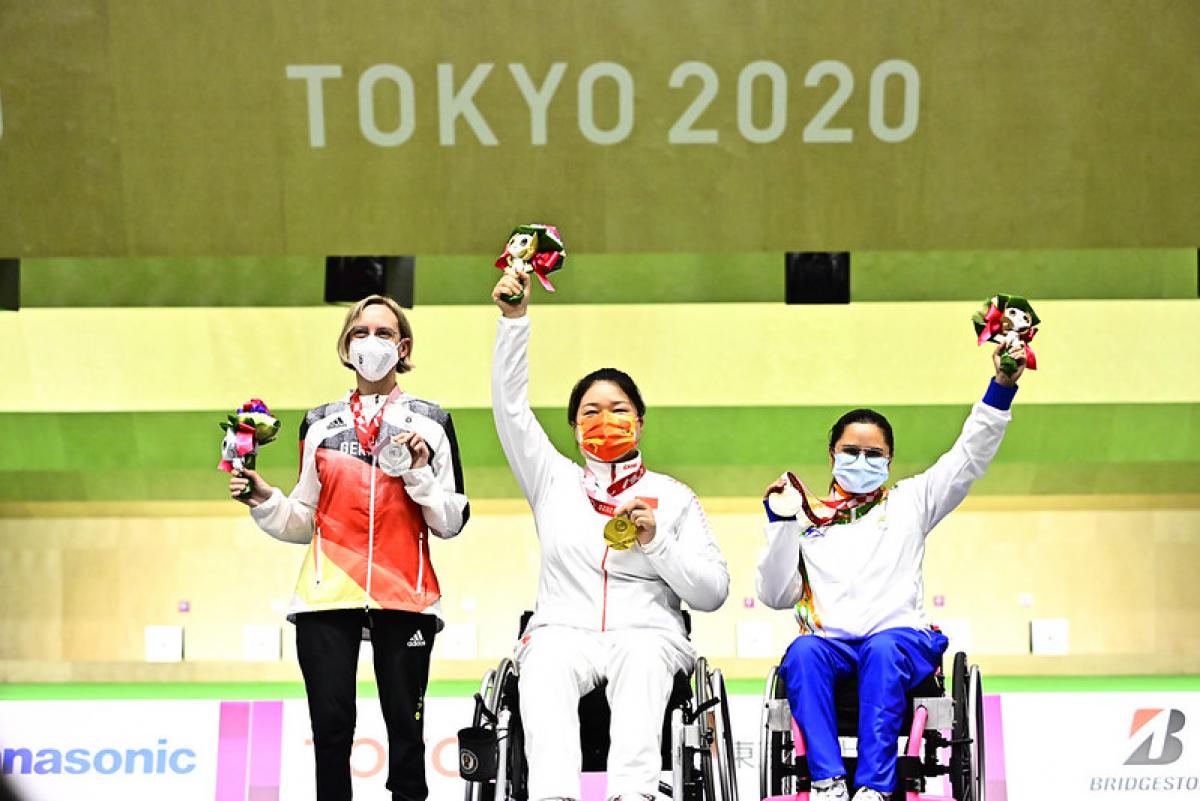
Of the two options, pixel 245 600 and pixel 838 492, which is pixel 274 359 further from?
pixel 838 492

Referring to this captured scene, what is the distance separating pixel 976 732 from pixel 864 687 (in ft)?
1.20

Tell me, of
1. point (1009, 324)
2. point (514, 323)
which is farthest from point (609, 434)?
point (1009, 324)

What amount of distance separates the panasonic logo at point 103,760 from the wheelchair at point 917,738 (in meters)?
2.76

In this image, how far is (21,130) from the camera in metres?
6.82

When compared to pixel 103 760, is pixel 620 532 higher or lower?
higher

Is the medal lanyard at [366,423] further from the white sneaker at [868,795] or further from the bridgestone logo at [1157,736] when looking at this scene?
the bridgestone logo at [1157,736]

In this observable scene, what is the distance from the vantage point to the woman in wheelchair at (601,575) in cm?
399

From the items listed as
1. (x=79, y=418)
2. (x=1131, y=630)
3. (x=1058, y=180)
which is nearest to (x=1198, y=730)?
(x=1131, y=630)

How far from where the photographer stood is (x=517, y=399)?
4.55 meters

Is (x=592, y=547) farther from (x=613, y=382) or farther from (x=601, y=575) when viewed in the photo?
(x=613, y=382)

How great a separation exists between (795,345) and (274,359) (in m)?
2.36

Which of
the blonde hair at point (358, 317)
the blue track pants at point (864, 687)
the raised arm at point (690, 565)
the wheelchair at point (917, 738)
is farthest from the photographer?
the blonde hair at point (358, 317)

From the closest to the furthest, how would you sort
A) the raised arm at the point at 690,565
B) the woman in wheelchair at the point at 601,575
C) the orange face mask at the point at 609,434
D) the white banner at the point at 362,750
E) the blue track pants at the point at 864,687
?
the woman in wheelchair at the point at 601,575, the blue track pants at the point at 864,687, the raised arm at the point at 690,565, the orange face mask at the point at 609,434, the white banner at the point at 362,750

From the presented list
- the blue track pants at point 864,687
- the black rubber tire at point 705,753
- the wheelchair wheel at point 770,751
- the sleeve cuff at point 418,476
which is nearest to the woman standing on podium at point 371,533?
the sleeve cuff at point 418,476
